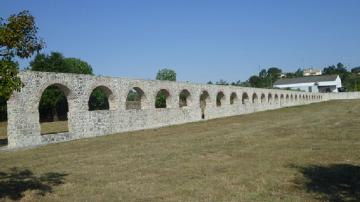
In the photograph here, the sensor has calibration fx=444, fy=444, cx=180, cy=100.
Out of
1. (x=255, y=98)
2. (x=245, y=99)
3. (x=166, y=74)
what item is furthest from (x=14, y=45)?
(x=166, y=74)

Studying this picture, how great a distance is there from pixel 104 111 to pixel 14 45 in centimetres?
1323

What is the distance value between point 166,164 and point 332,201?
4344 millimetres

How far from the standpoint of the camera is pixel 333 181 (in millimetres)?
7500

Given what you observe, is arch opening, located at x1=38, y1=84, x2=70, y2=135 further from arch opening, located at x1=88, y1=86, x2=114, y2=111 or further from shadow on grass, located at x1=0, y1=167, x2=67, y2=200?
shadow on grass, located at x1=0, y1=167, x2=67, y2=200

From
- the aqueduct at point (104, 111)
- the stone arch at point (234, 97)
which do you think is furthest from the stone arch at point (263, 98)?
the aqueduct at point (104, 111)

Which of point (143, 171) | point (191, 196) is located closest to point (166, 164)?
point (143, 171)

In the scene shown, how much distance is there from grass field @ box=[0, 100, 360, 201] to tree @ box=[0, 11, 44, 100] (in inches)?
74.5

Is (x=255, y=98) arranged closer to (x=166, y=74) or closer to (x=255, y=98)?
(x=255, y=98)

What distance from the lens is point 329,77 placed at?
3932 inches

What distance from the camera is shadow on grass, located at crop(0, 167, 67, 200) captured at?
7408 mm

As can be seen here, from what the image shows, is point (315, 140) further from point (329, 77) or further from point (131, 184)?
point (329, 77)

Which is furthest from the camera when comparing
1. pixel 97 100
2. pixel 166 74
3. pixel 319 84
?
pixel 319 84

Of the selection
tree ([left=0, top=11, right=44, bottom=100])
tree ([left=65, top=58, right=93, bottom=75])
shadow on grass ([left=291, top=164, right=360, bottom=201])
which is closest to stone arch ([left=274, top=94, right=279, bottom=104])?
tree ([left=65, top=58, right=93, bottom=75])

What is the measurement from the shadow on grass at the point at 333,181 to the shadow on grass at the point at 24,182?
173 inches
